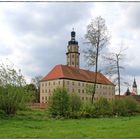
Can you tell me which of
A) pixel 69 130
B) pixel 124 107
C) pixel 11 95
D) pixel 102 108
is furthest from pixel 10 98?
pixel 124 107

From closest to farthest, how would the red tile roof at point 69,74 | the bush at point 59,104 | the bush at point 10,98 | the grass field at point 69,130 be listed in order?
the grass field at point 69,130 → the bush at point 10,98 → the bush at point 59,104 → the red tile roof at point 69,74

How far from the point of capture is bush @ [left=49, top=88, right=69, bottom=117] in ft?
82.4

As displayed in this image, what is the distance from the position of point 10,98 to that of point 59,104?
372cm

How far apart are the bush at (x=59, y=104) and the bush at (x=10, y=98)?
2.36 m

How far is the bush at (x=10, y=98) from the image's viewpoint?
23234 millimetres

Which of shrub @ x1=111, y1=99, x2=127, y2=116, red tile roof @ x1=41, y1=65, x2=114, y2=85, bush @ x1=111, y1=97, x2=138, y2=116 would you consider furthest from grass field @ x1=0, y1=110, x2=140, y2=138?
red tile roof @ x1=41, y1=65, x2=114, y2=85

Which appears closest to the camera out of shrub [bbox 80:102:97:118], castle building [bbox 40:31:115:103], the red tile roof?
shrub [bbox 80:102:97:118]

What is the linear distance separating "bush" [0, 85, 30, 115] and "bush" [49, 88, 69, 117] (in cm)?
236

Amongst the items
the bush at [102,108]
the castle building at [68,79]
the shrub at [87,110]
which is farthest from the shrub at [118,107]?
the castle building at [68,79]

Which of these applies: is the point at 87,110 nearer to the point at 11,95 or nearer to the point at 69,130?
the point at 11,95

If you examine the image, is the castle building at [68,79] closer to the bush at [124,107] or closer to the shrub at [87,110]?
the bush at [124,107]

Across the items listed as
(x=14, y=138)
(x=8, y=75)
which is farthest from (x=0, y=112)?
(x=14, y=138)

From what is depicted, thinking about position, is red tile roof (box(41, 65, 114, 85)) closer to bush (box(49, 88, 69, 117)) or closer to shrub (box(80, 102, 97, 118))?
shrub (box(80, 102, 97, 118))

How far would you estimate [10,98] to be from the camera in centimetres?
2325
